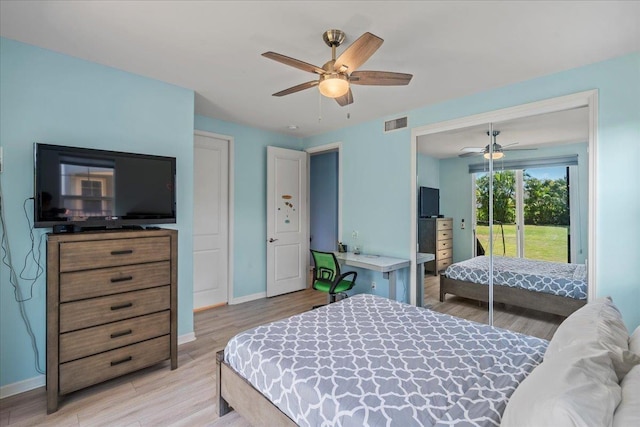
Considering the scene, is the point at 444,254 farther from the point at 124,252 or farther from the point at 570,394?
the point at 124,252

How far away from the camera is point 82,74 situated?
248 centimetres

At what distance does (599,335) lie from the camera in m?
1.30

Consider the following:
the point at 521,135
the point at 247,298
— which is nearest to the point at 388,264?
the point at 521,135

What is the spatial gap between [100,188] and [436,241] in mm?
3452

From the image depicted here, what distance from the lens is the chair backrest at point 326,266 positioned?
358 cm

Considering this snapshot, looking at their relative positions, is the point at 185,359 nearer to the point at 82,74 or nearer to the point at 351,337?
the point at 351,337

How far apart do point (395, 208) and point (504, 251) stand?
1.29 m

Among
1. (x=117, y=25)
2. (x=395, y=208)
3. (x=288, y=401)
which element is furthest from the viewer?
(x=395, y=208)

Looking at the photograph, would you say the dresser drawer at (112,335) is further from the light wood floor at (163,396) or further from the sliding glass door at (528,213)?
the sliding glass door at (528,213)

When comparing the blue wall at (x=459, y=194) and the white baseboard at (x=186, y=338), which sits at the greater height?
the blue wall at (x=459, y=194)

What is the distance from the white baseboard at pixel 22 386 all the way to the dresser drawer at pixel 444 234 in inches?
152

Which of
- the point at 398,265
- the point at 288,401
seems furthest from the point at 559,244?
the point at 288,401

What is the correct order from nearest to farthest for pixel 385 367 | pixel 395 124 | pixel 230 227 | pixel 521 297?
pixel 385 367 < pixel 521 297 < pixel 395 124 < pixel 230 227

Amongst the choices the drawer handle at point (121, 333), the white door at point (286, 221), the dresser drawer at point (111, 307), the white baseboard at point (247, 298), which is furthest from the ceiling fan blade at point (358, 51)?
the white baseboard at point (247, 298)
